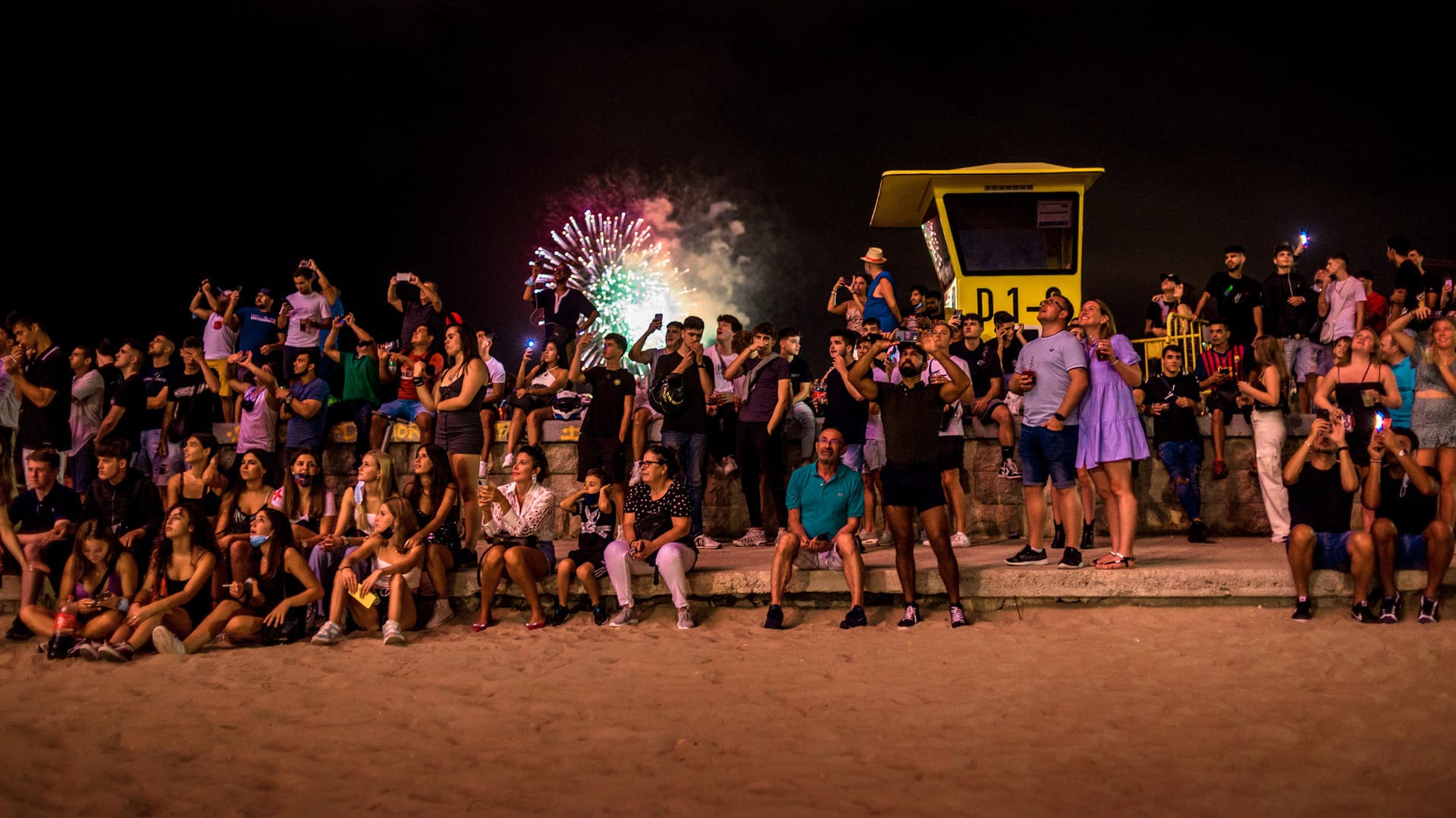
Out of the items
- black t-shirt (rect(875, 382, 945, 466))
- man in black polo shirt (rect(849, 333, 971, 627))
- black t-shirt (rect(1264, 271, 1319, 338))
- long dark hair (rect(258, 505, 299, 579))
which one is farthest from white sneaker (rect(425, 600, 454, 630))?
black t-shirt (rect(1264, 271, 1319, 338))

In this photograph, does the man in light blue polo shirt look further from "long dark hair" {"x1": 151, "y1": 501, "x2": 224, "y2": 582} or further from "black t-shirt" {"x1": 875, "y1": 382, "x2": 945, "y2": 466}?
"long dark hair" {"x1": 151, "y1": 501, "x2": 224, "y2": 582}

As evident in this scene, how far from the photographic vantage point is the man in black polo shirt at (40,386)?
30.2 feet

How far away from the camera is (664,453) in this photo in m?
7.53

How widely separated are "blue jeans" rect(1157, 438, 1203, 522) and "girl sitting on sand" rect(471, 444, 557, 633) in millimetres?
5221

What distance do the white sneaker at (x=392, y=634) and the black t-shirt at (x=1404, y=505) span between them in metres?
6.31

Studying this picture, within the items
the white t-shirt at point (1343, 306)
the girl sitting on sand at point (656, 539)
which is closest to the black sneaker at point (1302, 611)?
the girl sitting on sand at point (656, 539)

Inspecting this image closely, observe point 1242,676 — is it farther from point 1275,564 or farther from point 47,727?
point 47,727

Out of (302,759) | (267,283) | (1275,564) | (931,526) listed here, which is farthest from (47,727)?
(267,283)

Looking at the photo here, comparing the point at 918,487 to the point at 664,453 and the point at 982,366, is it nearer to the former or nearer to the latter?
the point at 664,453

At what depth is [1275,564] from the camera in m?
7.09

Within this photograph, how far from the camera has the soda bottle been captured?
677cm

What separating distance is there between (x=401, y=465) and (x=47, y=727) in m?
5.29

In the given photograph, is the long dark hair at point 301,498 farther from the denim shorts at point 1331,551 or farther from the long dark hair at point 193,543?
the denim shorts at point 1331,551

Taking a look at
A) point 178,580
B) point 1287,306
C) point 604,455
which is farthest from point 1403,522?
point 178,580
